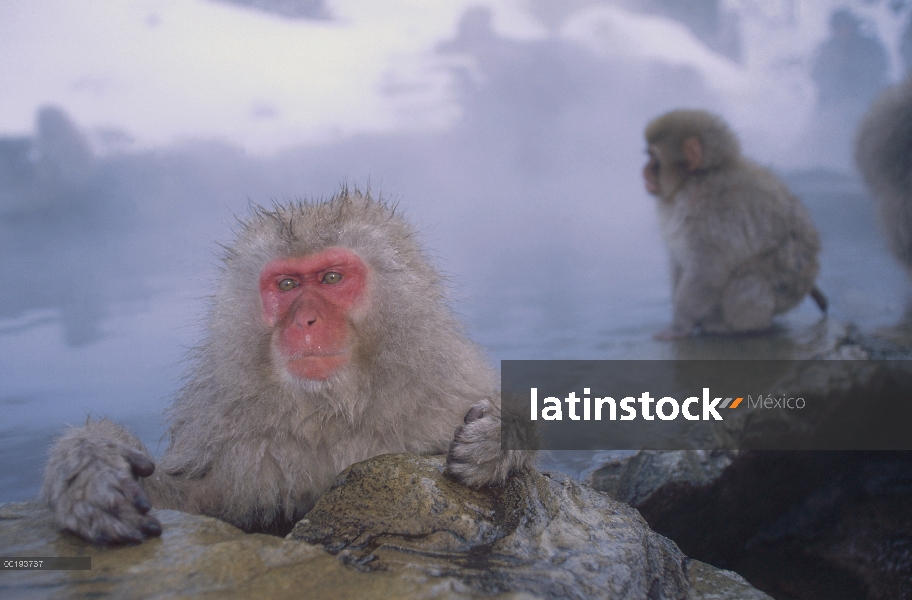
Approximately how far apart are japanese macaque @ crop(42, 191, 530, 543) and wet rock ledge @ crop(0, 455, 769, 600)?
164mm

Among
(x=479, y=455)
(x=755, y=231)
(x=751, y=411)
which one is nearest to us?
(x=479, y=455)

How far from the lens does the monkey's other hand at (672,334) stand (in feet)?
17.4

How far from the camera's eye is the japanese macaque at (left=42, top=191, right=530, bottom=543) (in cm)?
203

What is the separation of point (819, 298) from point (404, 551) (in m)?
5.02

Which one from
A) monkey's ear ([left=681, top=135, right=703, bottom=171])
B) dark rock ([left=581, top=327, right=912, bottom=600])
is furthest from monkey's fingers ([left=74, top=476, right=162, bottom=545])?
monkey's ear ([left=681, top=135, right=703, bottom=171])

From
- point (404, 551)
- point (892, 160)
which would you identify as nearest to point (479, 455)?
point (404, 551)

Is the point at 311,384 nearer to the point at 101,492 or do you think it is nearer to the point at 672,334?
the point at 101,492

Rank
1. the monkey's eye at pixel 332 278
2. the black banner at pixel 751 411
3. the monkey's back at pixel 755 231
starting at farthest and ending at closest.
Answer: the monkey's back at pixel 755 231
the black banner at pixel 751 411
the monkey's eye at pixel 332 278

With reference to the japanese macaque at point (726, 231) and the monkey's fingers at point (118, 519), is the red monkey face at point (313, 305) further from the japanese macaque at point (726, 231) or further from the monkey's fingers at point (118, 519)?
the japanese macaque at point (726, 231)

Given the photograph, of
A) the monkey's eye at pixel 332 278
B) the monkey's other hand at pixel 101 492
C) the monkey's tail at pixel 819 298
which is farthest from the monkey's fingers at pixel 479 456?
the monkey's tail at pixel 819 298

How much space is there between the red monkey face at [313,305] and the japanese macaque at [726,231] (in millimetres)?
3731

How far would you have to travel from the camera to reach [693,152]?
5203mm

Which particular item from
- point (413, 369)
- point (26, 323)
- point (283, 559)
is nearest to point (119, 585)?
point (283, 559)

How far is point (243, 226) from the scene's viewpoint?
8.34 ft
